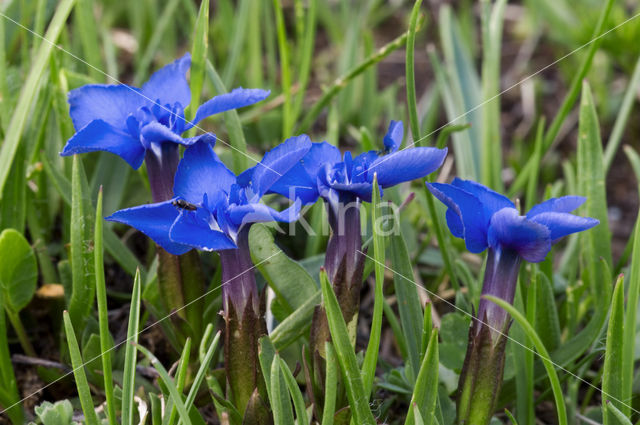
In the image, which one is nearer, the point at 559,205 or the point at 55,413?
the point at 559,205

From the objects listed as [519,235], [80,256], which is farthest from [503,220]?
[80,256]

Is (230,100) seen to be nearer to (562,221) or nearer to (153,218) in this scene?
(153,218)

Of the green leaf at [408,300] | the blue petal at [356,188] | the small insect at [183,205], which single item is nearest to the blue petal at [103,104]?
the small insect at [183,205]

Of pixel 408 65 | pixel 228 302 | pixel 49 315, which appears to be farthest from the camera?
pixel 49 315

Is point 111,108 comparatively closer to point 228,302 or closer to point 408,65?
point 228,302

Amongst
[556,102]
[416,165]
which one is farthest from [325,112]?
[416,165]

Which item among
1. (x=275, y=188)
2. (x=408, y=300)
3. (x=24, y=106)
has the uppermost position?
(x=24, y=106)

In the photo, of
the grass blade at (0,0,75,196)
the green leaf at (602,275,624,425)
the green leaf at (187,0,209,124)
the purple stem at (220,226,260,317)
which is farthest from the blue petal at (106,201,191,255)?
the green leaf at (602,275,624,425)
